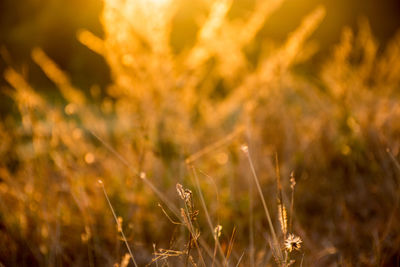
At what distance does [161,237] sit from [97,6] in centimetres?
368

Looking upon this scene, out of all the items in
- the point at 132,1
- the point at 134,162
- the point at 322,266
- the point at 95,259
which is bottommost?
the point at 322,266

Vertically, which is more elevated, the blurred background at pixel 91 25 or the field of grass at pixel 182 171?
the blurred background at pixel 91 25

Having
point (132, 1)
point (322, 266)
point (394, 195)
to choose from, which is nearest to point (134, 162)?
point (132, 1)

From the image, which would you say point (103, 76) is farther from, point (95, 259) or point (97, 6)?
point (95, 259)

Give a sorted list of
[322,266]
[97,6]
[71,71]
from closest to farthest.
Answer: [322,266] → [97,6] → [71,71]

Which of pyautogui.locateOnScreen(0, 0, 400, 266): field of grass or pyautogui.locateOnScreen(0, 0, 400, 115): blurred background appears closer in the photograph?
pyautogui.locateOnScreen(0, 0, 400, 266): field of grass

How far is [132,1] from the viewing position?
105 cm

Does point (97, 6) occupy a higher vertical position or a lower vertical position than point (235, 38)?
higher

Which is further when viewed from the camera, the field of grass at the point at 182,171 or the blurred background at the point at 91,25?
the blurred background at the point at 91,25

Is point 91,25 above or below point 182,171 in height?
above

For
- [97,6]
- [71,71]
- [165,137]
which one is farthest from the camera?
[71,71]

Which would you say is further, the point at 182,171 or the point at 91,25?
the point at 91,25

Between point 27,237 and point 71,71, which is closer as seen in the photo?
point 27,237

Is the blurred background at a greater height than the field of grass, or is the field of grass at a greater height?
the blurred background
